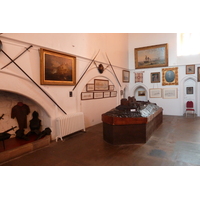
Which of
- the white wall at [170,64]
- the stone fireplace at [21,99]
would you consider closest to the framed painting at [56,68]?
the stone fireplace at [21,99]

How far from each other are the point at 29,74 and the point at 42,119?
1.65 m

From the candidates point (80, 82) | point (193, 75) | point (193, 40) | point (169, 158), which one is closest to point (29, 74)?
point (80, 82)

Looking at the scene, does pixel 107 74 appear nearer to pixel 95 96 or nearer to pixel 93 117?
pixel 95 96

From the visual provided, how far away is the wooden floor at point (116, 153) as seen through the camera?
3293 mm

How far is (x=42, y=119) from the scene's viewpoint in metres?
5.16

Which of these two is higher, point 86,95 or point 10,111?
point 86,95

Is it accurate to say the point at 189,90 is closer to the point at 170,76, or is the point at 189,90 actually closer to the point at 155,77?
the point at 170,76

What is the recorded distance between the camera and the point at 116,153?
3764 millimetres

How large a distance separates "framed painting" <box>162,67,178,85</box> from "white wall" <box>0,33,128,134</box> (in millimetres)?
2548

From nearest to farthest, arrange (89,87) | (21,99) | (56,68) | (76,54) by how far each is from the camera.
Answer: (21,99), (56,68), (76,54), (89,87)

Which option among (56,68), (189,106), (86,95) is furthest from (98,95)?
(189,106)

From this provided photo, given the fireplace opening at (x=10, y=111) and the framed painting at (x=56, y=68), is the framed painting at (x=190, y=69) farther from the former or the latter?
the fireplace opening at (x=10, y=111)

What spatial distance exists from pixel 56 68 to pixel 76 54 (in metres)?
1.19

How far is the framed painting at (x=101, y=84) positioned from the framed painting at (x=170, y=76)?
3934mm
